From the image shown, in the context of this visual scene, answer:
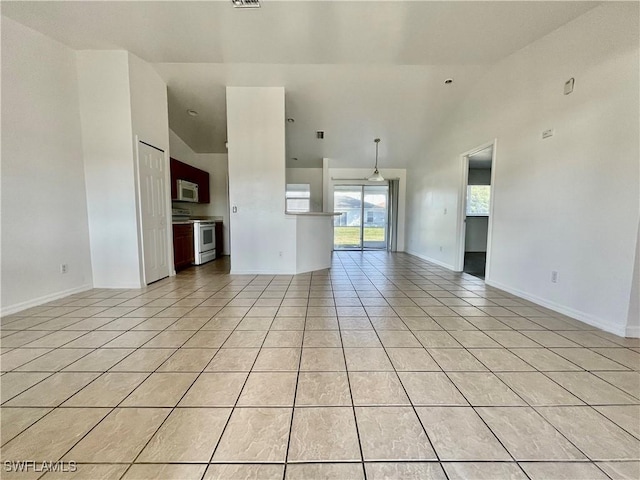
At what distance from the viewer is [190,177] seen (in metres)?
5.66

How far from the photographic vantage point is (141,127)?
11.8 ft

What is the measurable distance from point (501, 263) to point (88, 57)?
239 inches

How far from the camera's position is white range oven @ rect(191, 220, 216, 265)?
5.30 meters

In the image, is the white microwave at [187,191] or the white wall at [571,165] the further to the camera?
the white microwave at [187,191]

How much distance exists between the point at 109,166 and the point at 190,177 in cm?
229

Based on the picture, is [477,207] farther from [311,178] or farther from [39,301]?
[39,301]

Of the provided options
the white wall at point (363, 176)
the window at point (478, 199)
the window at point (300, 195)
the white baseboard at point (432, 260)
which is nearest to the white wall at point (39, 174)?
the window at point (300, 195)

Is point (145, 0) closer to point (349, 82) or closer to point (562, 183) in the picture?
point (349, 82)

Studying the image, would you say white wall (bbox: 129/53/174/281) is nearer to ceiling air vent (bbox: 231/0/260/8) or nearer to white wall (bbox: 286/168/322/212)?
ceiling air vent (bbox: 231/0/260/8)

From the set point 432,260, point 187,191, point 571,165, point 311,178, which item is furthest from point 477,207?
point 187,191

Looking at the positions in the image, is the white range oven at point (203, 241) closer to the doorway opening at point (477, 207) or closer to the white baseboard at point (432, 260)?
the white baseboard at point (432, 260)

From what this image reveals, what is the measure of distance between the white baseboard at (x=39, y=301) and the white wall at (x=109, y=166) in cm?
22

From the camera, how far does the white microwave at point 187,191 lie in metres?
5.22

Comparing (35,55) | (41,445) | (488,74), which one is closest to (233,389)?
(41,445)
